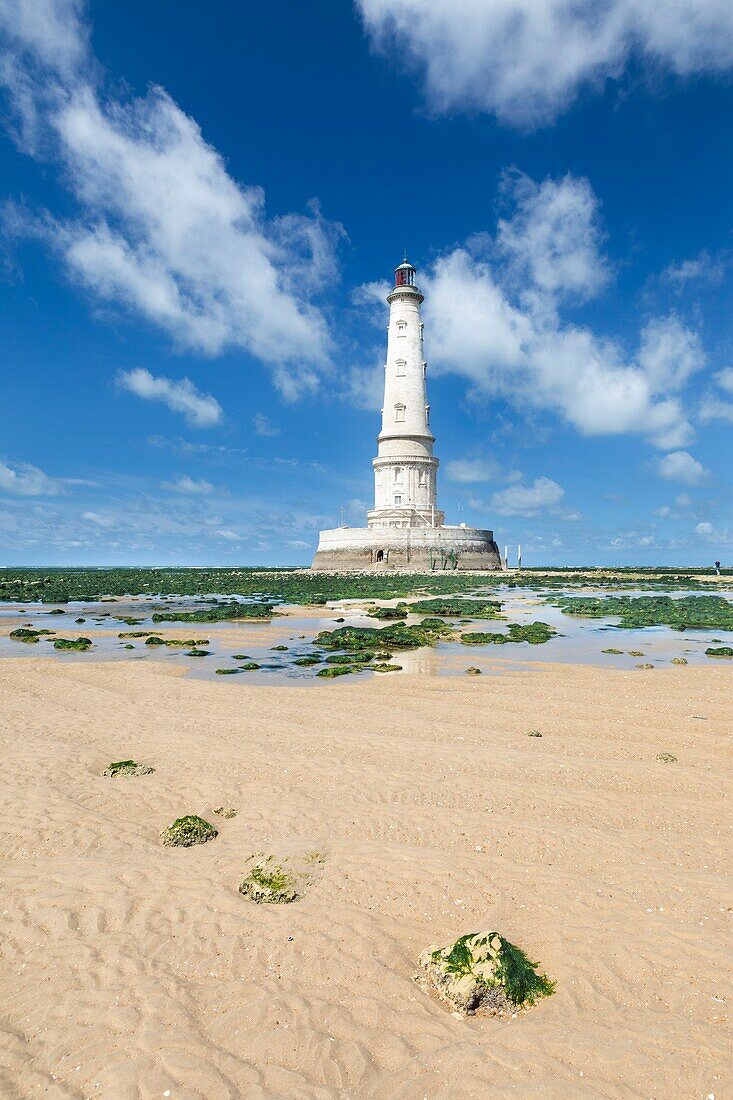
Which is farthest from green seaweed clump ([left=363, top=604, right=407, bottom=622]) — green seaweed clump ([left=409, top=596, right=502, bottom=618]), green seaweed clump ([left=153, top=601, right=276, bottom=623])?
green seaweed clump ([left=153, top=601, right=276, bottom=623])

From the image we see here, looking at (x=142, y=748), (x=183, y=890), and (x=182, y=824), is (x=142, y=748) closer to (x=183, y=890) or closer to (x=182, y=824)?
(x=182, y=824)

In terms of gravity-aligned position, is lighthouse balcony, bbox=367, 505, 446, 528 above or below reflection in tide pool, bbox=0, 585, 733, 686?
above

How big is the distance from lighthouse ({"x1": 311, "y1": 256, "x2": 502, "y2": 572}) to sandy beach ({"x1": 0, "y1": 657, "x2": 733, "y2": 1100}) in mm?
58299

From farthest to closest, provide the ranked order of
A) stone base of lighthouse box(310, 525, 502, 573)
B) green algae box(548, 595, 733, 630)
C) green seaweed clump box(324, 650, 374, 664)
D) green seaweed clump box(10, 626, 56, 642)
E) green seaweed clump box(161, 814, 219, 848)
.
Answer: stone base of lighthouse box(310, 525, 502, 573) < green algae box(548, 595, 733, 630) < green seaweed clump box(10, 626, 56, 642) < green seaweed clump box(324, 650, 374, 664) < green seaweed clump box(161, 814, 219, 848)

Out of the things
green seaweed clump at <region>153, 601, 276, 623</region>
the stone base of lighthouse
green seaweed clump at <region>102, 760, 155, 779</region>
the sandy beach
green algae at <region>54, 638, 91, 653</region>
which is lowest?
the sandy beach

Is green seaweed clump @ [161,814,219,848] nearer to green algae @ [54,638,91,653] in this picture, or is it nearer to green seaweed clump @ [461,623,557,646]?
green seaweed clump @ [461,623,557,646]

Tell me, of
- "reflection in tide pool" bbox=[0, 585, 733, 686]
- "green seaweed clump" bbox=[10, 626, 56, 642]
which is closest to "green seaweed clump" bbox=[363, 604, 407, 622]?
"reflection in tide pool" bbox=[0, 585, 733, 686]

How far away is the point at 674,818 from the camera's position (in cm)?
738

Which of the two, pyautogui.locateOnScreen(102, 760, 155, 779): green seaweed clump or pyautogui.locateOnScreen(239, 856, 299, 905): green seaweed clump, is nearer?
pyautogui.locateOnScreen(239, 856, 299, 905): green seaweed clump

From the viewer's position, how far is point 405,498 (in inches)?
2867

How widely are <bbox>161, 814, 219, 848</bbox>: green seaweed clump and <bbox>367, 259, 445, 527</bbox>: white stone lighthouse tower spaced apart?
64169mm

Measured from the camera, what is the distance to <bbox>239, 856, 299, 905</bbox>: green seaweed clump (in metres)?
5.61

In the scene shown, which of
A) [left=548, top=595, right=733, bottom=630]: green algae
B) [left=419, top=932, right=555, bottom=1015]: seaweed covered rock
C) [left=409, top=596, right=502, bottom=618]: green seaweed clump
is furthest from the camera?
[left=409, top=596, right=502, bottom=618]: green seaweed clump

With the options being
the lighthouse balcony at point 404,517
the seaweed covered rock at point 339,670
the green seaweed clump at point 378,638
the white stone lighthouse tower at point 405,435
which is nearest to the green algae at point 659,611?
the green seaweed clump at point 378,638
